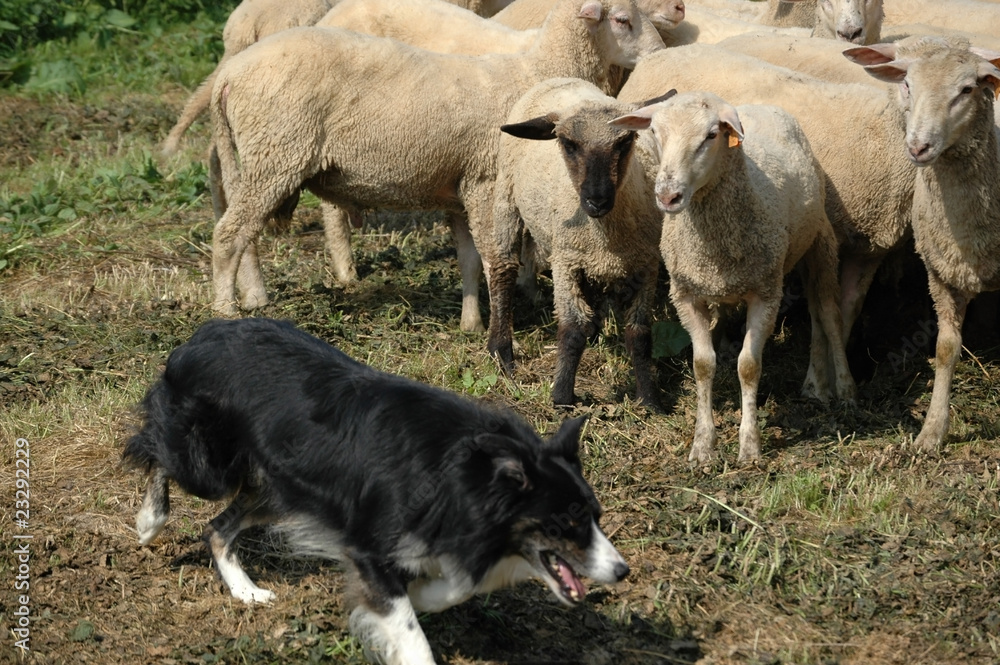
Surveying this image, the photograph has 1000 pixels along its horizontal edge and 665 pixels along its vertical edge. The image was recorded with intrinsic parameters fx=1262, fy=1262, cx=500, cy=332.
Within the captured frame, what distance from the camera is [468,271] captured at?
7.98 m

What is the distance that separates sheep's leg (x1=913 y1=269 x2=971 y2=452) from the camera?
19.7ft

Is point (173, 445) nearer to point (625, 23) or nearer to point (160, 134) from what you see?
point (625, 23)

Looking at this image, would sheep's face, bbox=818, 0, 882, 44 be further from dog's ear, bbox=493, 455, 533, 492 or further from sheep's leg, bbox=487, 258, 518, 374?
dog's ear, bbox=493, 455, 533, 492

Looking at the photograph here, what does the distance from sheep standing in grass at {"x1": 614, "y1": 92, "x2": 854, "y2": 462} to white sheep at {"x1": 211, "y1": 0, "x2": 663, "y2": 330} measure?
1.83m

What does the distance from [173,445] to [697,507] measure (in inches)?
87.0

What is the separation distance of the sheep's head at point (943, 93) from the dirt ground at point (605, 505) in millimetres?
1471

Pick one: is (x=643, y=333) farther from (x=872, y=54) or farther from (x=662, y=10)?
(x=662, y=10)

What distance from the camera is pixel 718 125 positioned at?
5.57 m

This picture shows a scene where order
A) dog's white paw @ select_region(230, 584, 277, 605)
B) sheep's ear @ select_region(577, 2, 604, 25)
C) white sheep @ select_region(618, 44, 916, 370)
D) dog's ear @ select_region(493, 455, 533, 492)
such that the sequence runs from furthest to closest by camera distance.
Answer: sheep's ear @ select_region(577, 2, 604, 25)
white sheep @ select_region(618, 44, 916, 370)
dog's white paw @ select_region(230, 584, 277, 605)
dog's ear @ select_region(493, 455, 533, 492)

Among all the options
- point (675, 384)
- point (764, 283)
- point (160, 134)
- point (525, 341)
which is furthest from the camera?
point (160, 134)

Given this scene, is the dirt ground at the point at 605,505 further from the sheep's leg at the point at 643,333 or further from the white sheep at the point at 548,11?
the white sheep at the point at 548,11

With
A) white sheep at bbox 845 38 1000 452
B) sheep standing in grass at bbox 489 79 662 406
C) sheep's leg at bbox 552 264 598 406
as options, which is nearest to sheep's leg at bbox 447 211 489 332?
sheep standing in grass at bbox 489 79 662 406

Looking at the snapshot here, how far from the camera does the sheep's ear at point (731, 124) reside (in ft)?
18.1

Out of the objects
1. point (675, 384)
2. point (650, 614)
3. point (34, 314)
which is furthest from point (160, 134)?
point (650, 614)
